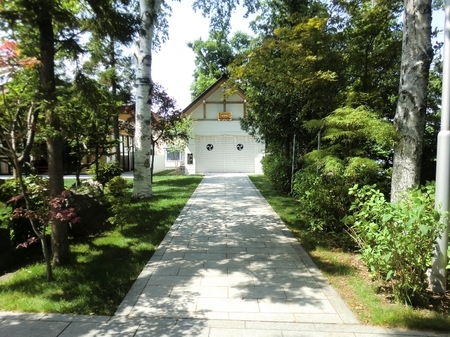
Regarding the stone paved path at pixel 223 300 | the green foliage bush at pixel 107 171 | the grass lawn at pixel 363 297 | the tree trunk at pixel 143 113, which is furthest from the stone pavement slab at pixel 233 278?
the green foliage bush at pixel 107 171

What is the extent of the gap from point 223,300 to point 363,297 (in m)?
1.58

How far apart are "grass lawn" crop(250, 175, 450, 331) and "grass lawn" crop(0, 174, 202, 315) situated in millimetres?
2583

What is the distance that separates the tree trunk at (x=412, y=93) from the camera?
396 centimetres

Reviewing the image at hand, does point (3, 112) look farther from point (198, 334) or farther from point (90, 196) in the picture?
point (198, 334)

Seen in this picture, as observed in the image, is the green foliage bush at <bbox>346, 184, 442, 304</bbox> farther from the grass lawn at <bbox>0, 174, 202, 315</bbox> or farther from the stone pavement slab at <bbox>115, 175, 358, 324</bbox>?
the grass lawn at <bbox>0, 174, 202, 315</bbox>

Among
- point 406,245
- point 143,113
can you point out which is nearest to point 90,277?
point 406,245

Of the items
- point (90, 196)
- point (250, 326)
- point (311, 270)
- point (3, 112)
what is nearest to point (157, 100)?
point (90, 196)

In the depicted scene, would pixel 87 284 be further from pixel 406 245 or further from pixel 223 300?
pixel 406 245

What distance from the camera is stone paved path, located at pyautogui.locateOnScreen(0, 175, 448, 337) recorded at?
2881mm

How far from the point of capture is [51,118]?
3.84 meters

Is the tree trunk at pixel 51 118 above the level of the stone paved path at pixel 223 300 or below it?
above

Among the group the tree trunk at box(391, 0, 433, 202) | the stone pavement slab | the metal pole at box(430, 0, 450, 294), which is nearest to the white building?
the stone pavement slab

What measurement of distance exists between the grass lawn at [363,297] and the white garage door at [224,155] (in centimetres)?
1543

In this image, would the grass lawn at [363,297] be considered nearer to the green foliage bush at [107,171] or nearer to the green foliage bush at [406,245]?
the green foliage bush at [406,245]
